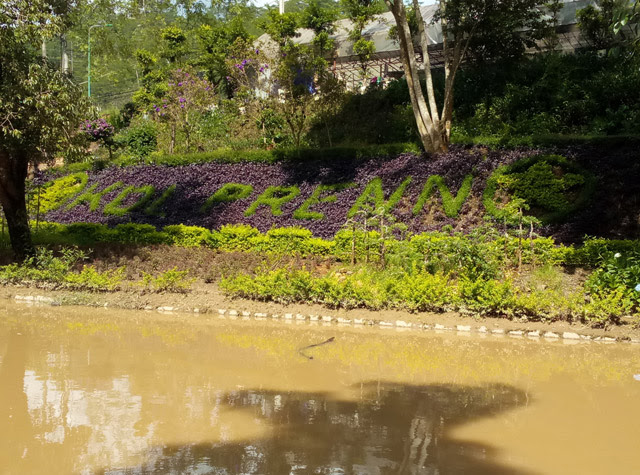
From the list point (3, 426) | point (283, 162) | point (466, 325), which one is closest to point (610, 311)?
→ point (466, 325)

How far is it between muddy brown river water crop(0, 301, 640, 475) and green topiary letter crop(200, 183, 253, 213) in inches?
314

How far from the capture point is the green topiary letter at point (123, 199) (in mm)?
17344

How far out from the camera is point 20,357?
7051 mm

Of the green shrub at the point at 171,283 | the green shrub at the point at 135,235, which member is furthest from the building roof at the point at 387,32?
the green shrub at the point at 171,283

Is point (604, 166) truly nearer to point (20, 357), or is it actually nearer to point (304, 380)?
point (304, 380)

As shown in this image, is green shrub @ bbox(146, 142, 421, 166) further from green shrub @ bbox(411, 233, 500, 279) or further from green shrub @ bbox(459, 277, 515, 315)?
green shrub @ bbox(459, 277, 515, 315)

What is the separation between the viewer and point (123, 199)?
1802 centimetres

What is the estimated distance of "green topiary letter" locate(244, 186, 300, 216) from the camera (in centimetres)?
1556

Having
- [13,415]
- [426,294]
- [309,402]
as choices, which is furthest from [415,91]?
[13,415]

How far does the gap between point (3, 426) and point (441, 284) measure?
619 centimetres

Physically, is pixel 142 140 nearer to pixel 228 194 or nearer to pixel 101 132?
pixel 101 132

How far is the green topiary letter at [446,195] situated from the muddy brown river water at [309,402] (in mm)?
5668

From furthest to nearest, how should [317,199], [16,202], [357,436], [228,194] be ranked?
[228,194]
[317,199]
[16,202]
[357,436]

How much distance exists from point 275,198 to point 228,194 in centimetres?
156
